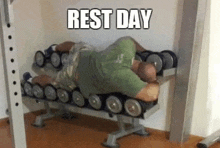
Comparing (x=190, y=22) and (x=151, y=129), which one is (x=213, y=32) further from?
(x=151, y=129)

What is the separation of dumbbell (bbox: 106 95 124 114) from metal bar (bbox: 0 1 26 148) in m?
0.59

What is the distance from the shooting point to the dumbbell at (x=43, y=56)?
190 centimetres

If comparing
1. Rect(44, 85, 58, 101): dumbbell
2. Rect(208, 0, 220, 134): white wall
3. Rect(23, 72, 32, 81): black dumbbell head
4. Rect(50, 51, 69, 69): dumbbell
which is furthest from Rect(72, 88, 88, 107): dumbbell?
Rect(208, 0, 220, 134): white wall

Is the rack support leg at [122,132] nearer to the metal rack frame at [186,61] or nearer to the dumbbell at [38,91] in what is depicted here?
the metal rack frame at [186,61]

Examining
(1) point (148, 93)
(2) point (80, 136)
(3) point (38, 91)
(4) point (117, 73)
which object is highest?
(4) point (117, 73)

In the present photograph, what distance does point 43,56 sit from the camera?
6.29 ft

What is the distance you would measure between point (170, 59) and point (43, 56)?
1.05 m

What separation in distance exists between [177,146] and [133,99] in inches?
17.7

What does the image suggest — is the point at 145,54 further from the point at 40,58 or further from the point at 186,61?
the point at 40,58

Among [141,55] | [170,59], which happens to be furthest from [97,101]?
[170,59]

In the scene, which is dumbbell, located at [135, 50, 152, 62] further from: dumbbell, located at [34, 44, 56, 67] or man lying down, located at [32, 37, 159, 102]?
dumbbell, located at [34, 44, 56, 67]

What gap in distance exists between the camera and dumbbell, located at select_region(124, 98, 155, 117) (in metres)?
1.33

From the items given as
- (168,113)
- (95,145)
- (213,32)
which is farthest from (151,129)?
(213,32)

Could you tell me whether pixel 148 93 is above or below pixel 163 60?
below
